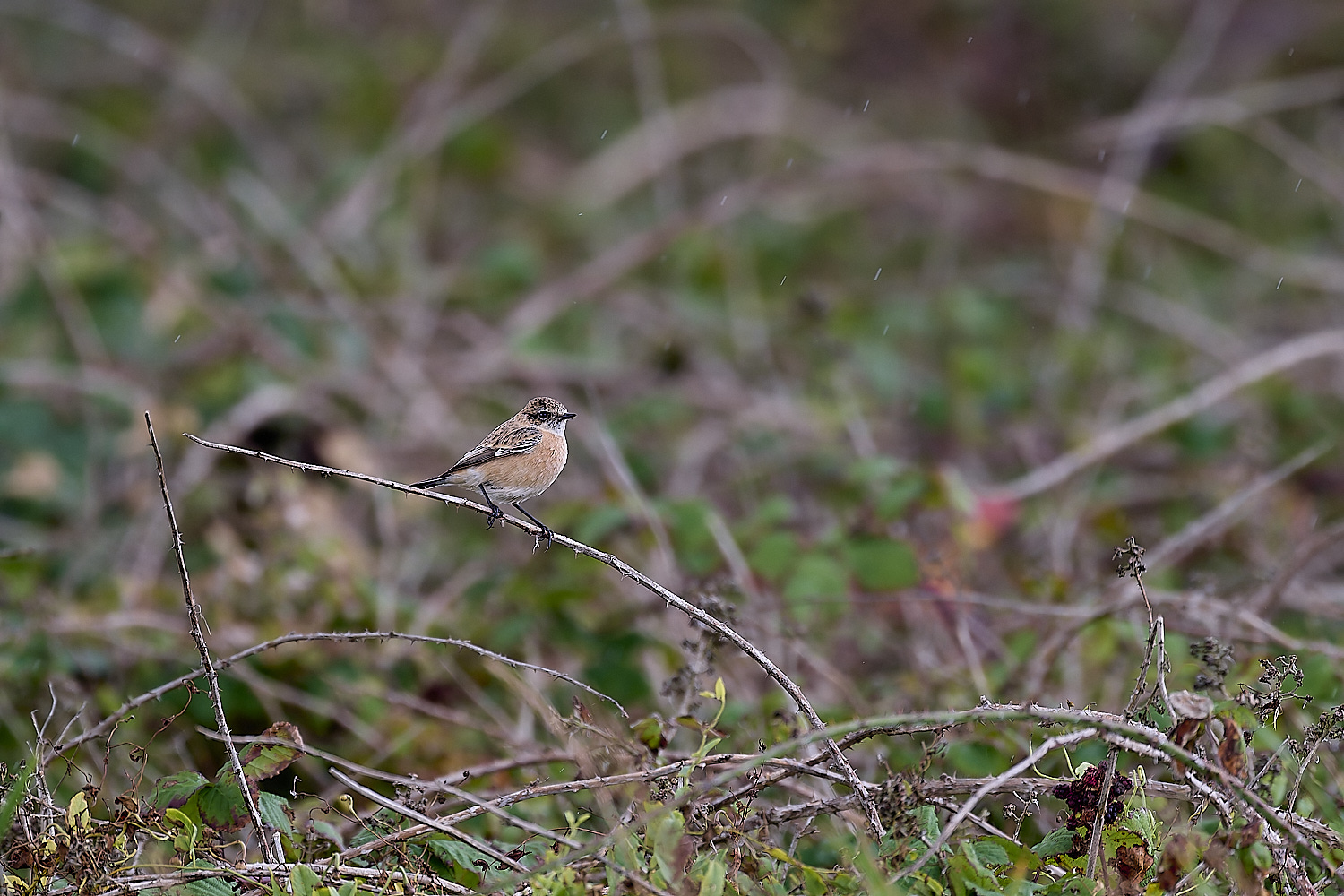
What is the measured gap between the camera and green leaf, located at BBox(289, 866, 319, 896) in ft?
8.61

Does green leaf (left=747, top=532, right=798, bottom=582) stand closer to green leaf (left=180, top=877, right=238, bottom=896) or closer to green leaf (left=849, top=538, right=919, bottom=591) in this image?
green leaf (left=849, top=538, right=919, bottom=591)

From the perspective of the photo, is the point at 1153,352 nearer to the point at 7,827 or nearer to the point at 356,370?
the point at 356,370

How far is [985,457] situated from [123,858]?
6121 mm

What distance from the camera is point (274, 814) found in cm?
305

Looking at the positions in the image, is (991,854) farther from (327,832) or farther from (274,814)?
(274,814)

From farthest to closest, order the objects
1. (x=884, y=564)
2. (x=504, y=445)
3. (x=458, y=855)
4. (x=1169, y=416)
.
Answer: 1. (x=1169, y=416)
2. (x=884, y=564)
3. (x=504, y=445)
4. (x=458, y=855)

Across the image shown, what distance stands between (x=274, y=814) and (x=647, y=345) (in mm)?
5983

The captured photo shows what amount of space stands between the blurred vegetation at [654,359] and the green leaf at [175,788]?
11 cm

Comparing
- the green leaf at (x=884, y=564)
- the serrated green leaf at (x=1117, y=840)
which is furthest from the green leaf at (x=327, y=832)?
the green leaf at (x=884, y=564)

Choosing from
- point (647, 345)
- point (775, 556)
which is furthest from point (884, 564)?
point (647, 345)

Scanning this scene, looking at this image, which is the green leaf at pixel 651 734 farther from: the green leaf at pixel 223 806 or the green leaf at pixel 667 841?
the green leaf at pixel 223 806

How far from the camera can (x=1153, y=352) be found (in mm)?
8680

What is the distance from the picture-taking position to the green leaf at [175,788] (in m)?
3.01

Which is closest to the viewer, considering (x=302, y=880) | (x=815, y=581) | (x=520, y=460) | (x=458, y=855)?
(x=302, y=880)
